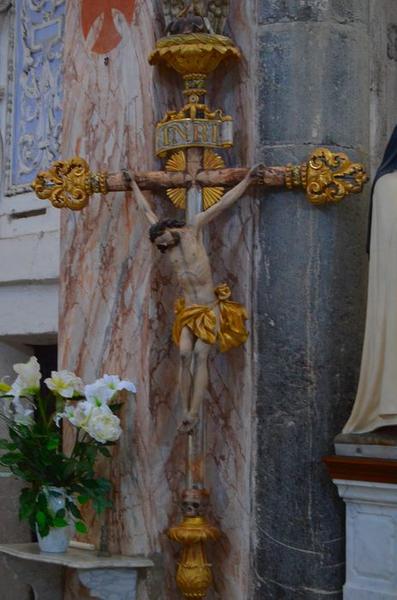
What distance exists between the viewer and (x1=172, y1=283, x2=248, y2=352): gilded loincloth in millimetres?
4805

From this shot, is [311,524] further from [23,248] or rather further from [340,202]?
[23,248]

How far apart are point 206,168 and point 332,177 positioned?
484 millimetres

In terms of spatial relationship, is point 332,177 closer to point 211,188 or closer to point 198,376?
point 211,188

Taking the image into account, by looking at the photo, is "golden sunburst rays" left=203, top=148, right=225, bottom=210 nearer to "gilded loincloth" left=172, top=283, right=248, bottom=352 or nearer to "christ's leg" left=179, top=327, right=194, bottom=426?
"gilded loincloth" left=172, top=283, right=248, bottom=352

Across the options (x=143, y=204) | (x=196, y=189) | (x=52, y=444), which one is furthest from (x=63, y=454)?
(x=196, y=189)

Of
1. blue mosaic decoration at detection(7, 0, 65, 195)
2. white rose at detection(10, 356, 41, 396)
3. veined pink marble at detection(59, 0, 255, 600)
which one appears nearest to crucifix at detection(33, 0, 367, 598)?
veined pink marble at detection(59, 0, 255, 600)

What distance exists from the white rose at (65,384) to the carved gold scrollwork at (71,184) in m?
0.65

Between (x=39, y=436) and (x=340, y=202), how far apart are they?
1.43 meters

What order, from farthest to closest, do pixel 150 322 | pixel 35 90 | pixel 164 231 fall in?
1. pixel 35 90
2. pixel 150 322
3. pixel 164 231

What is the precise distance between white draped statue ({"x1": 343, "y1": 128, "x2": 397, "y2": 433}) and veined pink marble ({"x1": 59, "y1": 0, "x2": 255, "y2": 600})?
1.68ft

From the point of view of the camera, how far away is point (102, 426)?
4.82m

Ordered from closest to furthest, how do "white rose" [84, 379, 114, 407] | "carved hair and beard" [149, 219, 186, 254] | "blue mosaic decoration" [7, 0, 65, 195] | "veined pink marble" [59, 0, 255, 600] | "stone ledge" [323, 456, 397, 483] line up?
1. "stone ledge" [323, 456, 397, 483]
2. "carved hair and beard" [149, 219, 186, 254]
3. "white rose" [84, 379, 114, 407]
4. "veined pink marble" [59, 0, 255, 600]
5. "blue mosaic decoration" [7, 0, 65, 195]

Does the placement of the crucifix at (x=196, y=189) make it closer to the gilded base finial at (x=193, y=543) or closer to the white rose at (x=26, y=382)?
the gilded base finial at (x=193, y=543)

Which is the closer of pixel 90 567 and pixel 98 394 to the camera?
pixel 90 567
